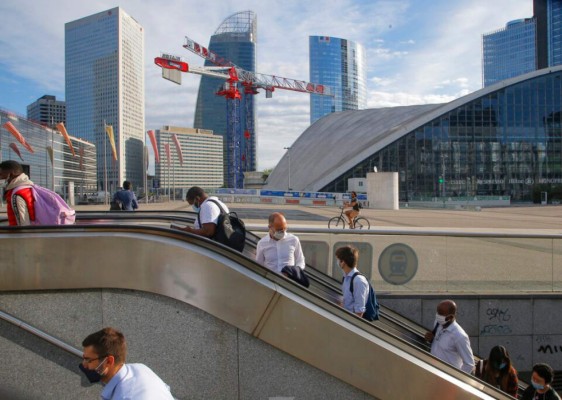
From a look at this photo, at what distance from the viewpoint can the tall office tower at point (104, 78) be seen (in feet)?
303

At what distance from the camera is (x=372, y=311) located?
15.5 feet

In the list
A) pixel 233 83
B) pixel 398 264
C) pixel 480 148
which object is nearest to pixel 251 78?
pixel 233 83

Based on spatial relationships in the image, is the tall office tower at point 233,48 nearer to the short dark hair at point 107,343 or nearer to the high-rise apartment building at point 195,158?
the high-rise apartment building at point 195,158

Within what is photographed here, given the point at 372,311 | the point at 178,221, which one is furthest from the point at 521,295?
the point at 178,221

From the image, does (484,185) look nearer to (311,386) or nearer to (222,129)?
(311,386)

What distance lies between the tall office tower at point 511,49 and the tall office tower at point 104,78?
137362mm

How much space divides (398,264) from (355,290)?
7.43 ft

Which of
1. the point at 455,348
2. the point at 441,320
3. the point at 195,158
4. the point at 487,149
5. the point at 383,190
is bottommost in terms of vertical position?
the point at 455,348

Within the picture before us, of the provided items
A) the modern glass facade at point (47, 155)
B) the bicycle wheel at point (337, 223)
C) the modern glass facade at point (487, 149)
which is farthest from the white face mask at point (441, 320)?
the modern glass facade at point (47, 155)

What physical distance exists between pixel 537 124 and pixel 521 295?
170ft

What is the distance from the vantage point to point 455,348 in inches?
186

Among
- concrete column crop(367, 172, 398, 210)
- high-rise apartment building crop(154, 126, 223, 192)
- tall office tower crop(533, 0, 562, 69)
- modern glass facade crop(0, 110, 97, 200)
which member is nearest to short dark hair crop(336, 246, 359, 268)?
concrete column crop(367, 172, 398, 210)

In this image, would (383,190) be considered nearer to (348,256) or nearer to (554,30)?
(348,256)

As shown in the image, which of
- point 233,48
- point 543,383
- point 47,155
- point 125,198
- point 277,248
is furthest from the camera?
point 233,48
